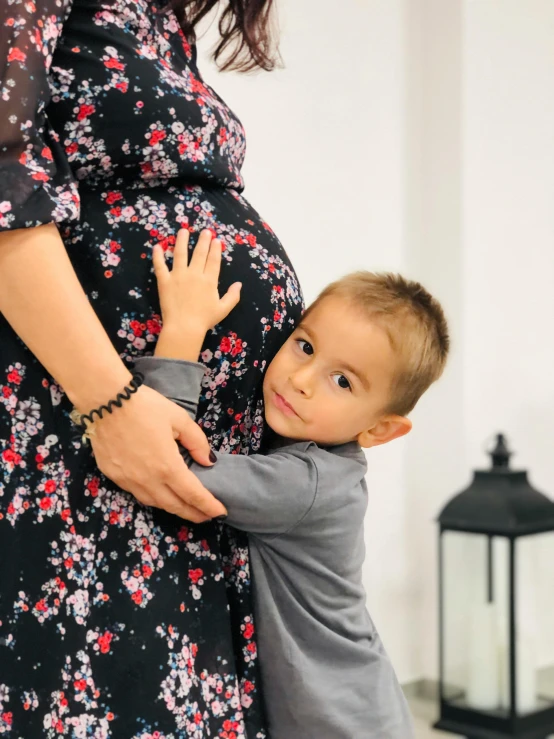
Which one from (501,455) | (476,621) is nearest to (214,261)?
(501,455)

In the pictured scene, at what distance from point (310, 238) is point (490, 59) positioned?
0.74 m

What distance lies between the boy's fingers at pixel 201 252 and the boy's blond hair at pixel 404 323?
17cm

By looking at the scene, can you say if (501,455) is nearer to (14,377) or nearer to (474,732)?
(474,732)

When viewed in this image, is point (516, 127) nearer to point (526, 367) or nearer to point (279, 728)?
point (526, 367)

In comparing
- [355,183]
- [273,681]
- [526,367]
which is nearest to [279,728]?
[273,681]

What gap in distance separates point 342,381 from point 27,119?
0.43m

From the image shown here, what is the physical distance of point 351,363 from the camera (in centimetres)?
99

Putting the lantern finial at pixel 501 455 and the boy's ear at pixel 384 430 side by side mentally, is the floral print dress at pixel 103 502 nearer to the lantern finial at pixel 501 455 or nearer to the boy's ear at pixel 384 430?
the boy's ear at pixel 384 430

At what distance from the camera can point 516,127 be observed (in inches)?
98.9

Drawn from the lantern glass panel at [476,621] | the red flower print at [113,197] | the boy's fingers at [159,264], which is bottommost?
the lantern glass panel at [476,621]

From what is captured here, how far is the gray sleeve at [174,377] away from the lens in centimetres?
85

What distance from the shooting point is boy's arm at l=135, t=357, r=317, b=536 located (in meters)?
0.85

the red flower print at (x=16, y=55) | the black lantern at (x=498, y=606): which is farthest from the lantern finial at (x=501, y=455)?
the red flower print at (x=16, y=55)

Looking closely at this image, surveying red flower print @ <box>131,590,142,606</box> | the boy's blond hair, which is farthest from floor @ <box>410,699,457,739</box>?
red flower print @ <box>131,590,142,606</box>
